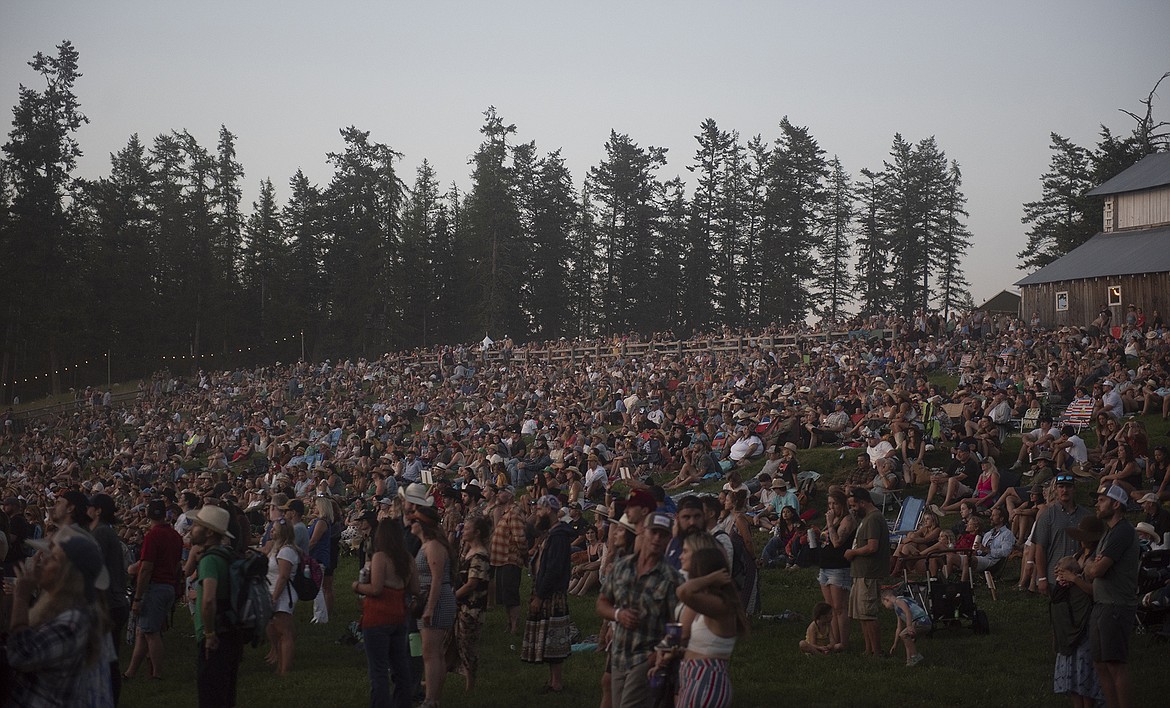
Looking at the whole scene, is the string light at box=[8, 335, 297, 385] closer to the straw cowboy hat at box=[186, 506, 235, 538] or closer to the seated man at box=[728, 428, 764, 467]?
the seated man at box=[728, 428, 764, 467]

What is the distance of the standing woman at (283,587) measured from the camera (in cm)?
984

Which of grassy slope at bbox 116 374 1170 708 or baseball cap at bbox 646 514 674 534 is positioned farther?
grassy slope at bbox 116 374 1170 708

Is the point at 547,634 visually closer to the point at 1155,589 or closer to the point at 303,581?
the point at 303,581

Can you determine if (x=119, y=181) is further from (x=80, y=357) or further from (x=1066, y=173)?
(x=1066, y=173)

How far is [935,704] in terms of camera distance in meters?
8.35

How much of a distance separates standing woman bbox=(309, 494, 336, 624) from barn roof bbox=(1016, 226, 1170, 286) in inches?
1156

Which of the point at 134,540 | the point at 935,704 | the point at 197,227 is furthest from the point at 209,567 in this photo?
the point at 197,227

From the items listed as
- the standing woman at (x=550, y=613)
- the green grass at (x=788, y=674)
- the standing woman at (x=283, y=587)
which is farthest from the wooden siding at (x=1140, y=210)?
the standing woman at (x=283, y=587)

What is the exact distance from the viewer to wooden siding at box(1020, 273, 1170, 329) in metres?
32.9

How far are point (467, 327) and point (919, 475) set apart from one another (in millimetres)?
51702

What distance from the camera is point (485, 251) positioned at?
214ft

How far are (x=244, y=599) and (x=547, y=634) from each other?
2869 millimetres

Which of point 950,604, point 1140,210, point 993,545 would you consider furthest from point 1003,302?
point 950,604

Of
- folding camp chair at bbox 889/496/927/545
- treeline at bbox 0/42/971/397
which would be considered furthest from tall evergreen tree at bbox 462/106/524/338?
folding camp chair at bbox 889/496/927/545
